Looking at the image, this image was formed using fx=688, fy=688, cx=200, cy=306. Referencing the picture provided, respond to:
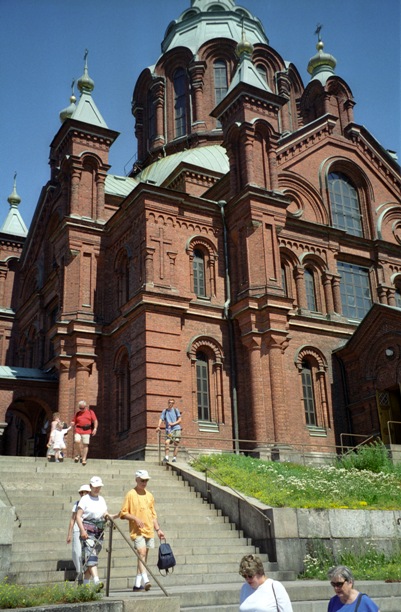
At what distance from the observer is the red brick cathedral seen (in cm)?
2225

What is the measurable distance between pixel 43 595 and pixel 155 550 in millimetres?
5054

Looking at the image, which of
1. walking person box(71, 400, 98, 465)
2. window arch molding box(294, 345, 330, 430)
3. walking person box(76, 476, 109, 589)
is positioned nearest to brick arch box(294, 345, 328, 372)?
window arch molding box(294, 345, 330, 430)

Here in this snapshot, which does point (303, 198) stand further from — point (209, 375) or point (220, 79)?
point (220, 79)

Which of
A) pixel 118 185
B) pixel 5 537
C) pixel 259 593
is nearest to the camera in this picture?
pixel 259 593

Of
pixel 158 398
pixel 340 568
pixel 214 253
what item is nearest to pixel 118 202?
pixel 214 253

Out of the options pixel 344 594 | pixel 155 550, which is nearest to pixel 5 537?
pixel 155 550

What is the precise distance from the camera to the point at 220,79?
37906 mm

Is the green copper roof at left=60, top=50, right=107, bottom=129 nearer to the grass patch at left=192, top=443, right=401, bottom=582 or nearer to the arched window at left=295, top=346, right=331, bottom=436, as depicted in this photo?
the arched window at left=295, top=346, right=331, bottom=436

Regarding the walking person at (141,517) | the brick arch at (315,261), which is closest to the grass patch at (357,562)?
the walking person at (141,517)

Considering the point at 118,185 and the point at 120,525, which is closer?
the point at 120,525

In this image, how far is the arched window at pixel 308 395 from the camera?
24.1m

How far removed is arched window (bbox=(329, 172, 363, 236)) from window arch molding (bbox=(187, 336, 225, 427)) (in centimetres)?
861

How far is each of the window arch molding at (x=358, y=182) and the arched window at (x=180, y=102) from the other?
35.5ft

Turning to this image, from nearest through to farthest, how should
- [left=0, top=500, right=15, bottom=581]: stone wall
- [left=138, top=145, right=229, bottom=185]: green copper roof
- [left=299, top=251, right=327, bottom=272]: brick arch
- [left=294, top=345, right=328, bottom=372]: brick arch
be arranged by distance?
[left=0, top=500, right=15, bottom=581]: stone wall < [left=294, top=345, right=328, bottom=372]: brick arch < [left=299, top=251, right=327, bottom=272]: brick arch < [left=138, top=145, right=229, bottom=185]: green copper roof
